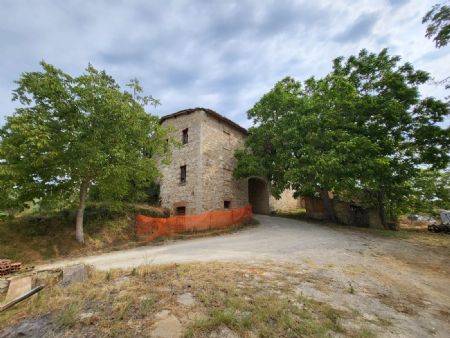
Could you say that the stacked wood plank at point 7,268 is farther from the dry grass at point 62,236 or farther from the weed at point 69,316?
the weed at point 69,316

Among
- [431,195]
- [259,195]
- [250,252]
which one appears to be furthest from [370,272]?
[431,195]

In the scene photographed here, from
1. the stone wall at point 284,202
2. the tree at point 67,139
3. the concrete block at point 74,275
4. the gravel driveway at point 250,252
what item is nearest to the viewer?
the concrete block at point 74,275

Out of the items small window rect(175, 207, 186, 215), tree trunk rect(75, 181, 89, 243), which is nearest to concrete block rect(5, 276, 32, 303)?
tree trunk rect(75, 181, 89, 243)

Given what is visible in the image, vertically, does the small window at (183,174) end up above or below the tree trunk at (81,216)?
above

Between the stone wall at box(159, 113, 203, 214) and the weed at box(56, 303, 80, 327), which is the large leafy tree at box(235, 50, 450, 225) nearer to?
the stone wall at box(159, 113, 203, 214)

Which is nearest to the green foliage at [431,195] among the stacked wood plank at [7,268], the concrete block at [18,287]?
the concrete block at [18,287]

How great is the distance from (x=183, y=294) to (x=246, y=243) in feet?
18.6

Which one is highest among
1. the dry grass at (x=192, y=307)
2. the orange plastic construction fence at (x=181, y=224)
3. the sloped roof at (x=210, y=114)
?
the sloped roof at (x=210, y=114)

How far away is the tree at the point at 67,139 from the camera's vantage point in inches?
306

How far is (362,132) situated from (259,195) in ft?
32.9

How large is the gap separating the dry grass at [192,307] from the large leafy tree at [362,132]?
8889mm

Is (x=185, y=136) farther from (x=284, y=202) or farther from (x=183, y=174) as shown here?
(x=284, y=202)

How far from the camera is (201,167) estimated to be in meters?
15.1

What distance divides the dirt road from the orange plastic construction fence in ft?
11.4
